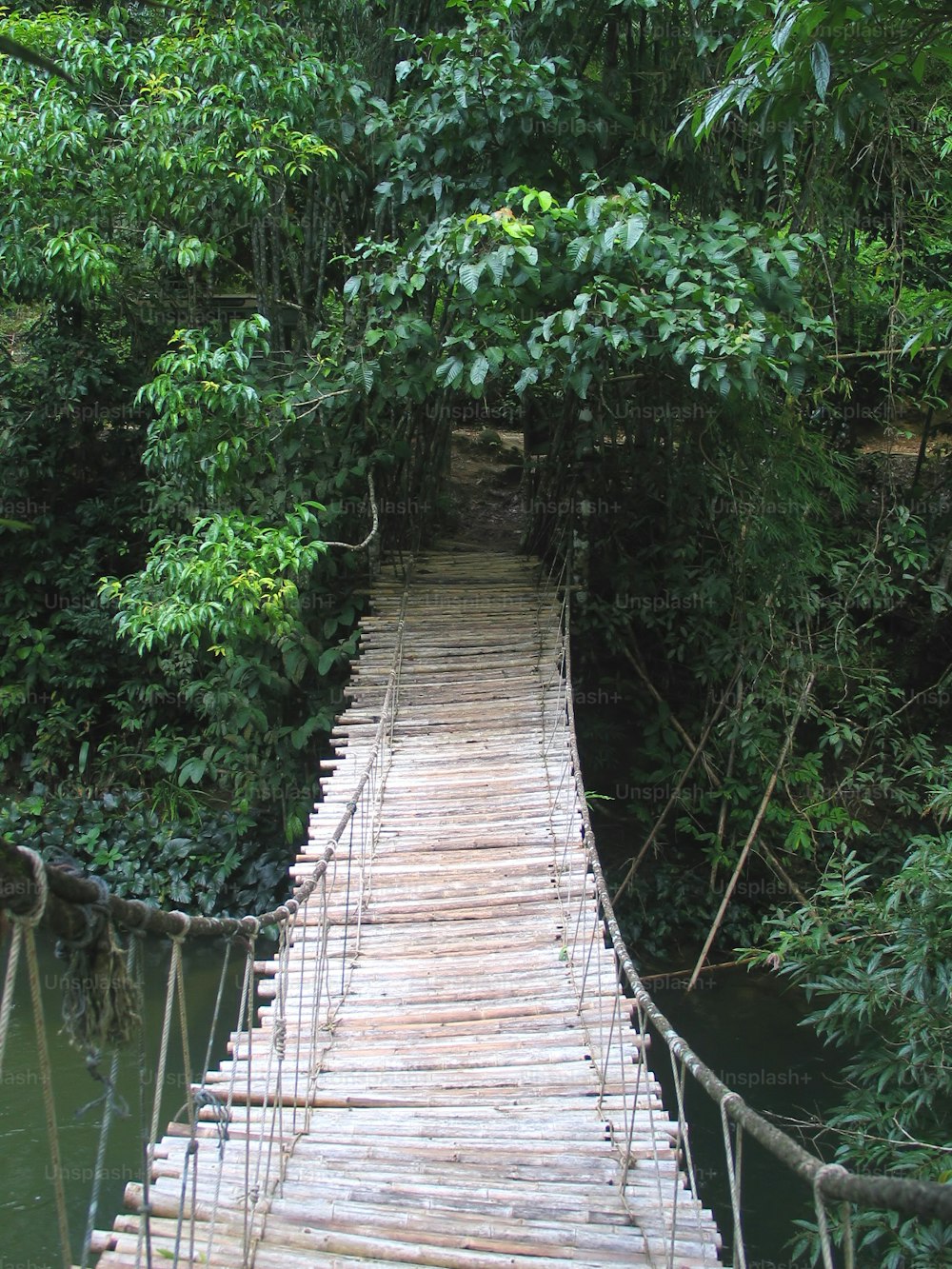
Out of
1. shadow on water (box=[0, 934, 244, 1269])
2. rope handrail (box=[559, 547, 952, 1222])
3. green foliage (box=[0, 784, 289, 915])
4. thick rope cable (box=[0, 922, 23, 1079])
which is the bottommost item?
shadow on water (box=[0, 934, 244, 1269])

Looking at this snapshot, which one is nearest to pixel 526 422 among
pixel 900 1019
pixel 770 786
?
pixel 770 786

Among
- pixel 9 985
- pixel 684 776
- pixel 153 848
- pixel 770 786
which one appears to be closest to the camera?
pixel 9 985

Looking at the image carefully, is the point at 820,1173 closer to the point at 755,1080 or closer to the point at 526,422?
the point at 755,1080

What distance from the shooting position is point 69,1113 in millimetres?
3934

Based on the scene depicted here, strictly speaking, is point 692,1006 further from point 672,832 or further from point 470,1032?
point 470,1032

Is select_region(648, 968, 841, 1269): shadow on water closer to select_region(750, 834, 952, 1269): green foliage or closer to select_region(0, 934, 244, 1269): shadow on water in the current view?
select_region(750, 834, 952, 1269): green foliage

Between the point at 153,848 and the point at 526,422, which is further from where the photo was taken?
the point at 526,422

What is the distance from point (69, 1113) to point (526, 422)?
4.11 metres

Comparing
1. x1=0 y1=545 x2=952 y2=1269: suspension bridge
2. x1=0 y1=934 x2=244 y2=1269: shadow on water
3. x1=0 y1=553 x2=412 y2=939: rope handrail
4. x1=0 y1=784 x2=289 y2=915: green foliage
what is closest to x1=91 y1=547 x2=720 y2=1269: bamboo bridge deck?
x1=0 y1=545 x2=952 y2=1269: suspension bridge

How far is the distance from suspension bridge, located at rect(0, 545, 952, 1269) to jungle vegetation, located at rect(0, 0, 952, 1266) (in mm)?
777

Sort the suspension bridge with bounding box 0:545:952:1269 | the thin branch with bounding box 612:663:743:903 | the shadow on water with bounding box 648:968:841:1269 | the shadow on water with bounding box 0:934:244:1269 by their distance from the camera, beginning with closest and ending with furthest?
the suspension bridge with bounding box 0:545:952:1269 → the shadow on water with bounding box 0:934:244:1269 → the shadow on water with bounding box 648:968:841:1269 → the thin branch with bounding box 612:663:743:903

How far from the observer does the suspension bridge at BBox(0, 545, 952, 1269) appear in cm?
168

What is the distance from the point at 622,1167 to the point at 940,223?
17.7 feet

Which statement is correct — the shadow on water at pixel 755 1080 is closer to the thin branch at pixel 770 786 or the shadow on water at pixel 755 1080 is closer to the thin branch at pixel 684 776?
the thin branch at pixel 770 786
